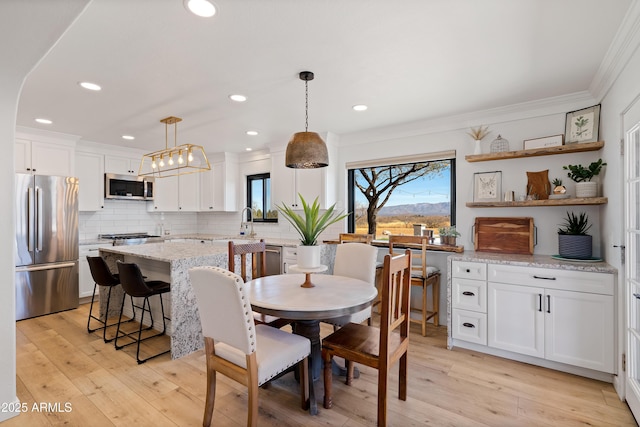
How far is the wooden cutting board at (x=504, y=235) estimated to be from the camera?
3156mm

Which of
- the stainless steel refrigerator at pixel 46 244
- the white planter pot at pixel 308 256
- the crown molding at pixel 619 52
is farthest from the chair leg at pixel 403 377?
the stainless steel refrigerator at pixel 46 244

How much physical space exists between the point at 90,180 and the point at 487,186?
553 cm

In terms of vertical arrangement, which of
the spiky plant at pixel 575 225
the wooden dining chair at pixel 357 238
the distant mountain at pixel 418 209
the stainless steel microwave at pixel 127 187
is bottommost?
the wooden dining chair at pixel 357 238

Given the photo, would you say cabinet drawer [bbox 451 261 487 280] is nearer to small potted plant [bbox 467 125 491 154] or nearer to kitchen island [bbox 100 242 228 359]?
small potted plant [bbox 467 125 491 154]

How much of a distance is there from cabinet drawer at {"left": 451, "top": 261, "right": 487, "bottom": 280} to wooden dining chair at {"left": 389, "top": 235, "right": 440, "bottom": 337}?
0.32 m

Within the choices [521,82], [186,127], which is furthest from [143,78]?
[521,82]

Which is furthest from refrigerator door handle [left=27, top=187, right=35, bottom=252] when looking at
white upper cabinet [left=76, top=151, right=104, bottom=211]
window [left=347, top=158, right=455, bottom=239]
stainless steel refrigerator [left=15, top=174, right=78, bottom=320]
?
window [left=347, top=158, right=455, bottom=239]

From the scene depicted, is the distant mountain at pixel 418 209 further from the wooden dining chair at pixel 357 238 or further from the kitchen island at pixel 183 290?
the kitchen island at pixel 183 290

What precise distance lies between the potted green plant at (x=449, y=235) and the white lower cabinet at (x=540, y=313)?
597mm

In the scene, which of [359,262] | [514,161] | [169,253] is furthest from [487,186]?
[169,253]

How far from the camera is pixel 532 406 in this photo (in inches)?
82.1

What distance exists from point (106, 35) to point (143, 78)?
2.06 ft

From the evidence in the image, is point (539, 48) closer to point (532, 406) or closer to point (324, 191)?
point (532, 406)

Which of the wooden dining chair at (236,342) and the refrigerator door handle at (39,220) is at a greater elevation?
the refrigerator door handle at (39,220)
